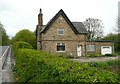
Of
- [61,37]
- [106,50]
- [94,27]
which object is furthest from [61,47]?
[94,27]

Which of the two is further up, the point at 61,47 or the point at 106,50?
the point at 61,47

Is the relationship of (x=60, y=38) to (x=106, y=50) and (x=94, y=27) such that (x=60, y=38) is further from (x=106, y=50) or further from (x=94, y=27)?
(x=94, y=27)

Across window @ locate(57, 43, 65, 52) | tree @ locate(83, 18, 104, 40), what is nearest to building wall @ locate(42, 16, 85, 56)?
window @ locate(57, 43, 65, 52)

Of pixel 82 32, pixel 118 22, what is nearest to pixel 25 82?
pixel 82 32

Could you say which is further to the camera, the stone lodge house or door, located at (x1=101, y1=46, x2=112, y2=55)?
door, located at (x1=101, y1=46, x2=112, y2=55)

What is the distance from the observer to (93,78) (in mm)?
4941

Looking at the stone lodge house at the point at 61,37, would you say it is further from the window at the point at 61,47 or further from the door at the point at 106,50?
the door at the point at 106,50

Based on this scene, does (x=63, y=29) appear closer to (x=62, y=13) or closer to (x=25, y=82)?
(x=62, y=13)

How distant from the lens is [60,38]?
37.4m

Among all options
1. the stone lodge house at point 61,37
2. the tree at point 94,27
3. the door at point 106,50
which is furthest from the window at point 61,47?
the tree at point 94,27

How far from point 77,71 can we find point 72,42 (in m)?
32.1

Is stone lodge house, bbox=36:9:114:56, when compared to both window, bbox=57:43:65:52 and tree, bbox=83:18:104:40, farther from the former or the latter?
tree, bbox=83:18:104:40

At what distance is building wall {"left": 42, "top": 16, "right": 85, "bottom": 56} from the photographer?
36656 mm

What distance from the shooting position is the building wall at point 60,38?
36.7 m
